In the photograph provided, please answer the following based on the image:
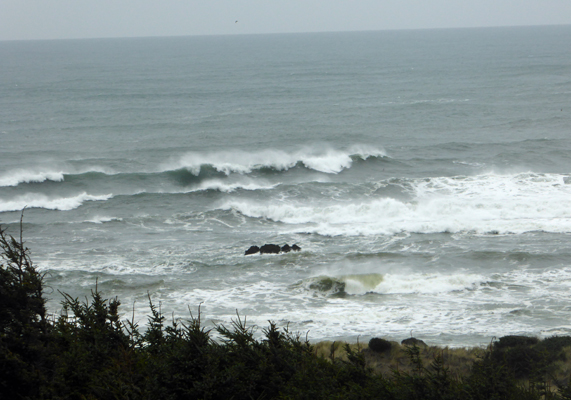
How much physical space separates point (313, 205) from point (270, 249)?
7.66m

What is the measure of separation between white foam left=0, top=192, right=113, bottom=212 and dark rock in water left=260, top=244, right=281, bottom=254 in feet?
43.8

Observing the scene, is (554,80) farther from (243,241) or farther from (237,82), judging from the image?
(243,241)

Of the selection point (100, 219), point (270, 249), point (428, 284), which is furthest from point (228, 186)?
point (428, 284)

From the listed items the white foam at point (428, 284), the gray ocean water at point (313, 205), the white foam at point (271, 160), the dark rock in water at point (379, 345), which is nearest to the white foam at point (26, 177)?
the gray ocean water at point (313, 205)

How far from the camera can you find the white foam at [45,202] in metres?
30.2

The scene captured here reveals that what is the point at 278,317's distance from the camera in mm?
17031

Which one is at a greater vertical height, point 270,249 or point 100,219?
point 100,219

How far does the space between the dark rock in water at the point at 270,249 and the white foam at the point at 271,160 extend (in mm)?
13955

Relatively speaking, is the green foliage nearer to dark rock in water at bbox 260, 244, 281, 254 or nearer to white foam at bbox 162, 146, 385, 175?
dark rock in water at bbox 260, 244, 281, 254

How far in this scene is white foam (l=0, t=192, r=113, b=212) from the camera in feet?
99.1

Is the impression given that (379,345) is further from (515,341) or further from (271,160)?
(271,160)

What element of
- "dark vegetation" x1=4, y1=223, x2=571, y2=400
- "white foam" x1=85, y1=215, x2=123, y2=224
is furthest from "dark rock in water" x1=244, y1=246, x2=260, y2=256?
"dark vegetation" x1=4, y1=223, x2=571, y2=400

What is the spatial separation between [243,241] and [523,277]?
12430mm

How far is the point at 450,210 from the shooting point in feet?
90.0
